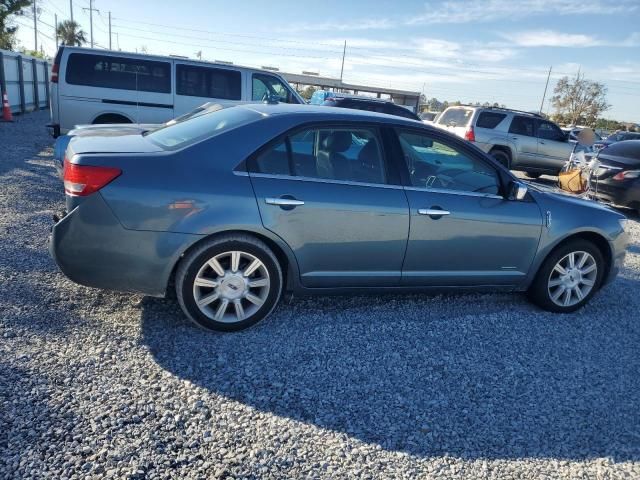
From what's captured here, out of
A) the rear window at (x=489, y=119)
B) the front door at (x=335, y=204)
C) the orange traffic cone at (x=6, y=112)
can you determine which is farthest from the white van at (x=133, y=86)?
the orange traffic cone at (x=6, y=112)

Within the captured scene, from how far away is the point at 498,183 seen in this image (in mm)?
4148

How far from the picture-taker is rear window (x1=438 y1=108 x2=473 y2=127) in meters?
13.0

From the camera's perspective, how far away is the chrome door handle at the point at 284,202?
3408 mm

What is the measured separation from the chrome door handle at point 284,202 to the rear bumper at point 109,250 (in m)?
0.57

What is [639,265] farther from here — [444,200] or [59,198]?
[59,198]

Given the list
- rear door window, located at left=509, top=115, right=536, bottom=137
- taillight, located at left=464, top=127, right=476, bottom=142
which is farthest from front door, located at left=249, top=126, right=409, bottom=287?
rear door window, located at left=509, top=115, right=536, bottom=137

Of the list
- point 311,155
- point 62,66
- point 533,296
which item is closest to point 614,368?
point 533,296

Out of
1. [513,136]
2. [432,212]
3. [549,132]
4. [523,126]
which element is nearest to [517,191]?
[432,212]

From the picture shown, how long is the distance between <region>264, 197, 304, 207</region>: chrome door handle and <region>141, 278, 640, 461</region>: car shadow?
943mm

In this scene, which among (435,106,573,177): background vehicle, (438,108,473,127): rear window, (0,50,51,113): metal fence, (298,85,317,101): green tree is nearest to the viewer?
(435,106,573,177): background vehicle

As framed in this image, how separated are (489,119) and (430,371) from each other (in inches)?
438

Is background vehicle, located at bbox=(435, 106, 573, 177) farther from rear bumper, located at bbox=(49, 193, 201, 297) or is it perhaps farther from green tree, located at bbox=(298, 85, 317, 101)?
green tree, located at bbox=(298, 85, 317, 101)

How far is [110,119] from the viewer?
944cm

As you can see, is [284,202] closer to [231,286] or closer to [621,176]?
[231,286]
